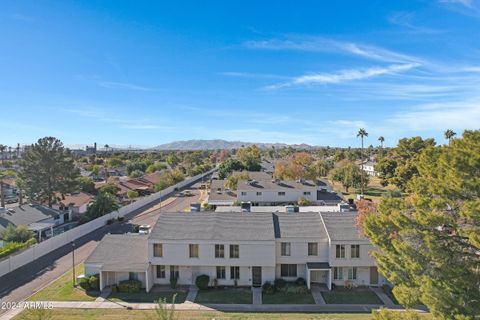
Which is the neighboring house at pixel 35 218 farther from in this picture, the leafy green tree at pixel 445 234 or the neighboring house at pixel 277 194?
the leafy green tree at pixel 445 234

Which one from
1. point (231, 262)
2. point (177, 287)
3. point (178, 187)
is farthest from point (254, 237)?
point (178, 187)

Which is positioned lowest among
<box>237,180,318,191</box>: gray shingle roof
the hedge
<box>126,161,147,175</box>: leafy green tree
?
the hedge

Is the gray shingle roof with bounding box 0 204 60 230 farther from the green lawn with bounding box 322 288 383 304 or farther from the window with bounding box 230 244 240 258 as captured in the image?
the green lawn with bounding box 322 288 383 304

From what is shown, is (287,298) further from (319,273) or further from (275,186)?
(275,186)

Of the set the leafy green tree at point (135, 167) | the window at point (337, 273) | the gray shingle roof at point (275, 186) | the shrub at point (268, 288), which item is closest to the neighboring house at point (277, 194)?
the gray shingle roof at point (275, 186)

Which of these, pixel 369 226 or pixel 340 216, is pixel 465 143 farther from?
pixel 340 216

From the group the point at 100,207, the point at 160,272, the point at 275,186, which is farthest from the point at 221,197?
the point at 160,272

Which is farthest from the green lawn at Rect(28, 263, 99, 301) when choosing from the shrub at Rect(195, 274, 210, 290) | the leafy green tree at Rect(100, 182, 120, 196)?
the leafy green tree at Rect(100, 182, 120, 196)
